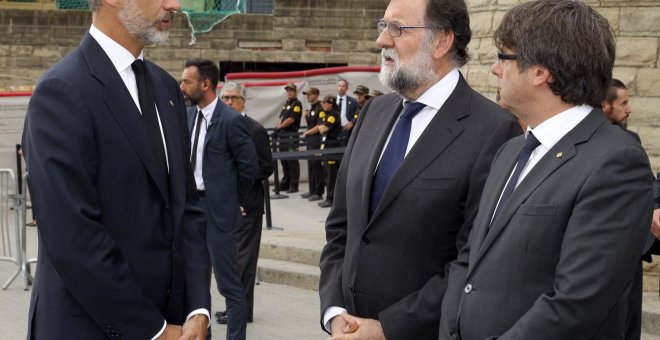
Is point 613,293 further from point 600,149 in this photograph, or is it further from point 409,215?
point 409,215

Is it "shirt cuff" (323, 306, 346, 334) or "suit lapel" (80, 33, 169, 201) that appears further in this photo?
"shirt cuff" (323, 306, 346, 334)

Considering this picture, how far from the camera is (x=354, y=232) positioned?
432 centimetres

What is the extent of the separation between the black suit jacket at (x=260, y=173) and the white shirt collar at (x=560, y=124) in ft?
19.5

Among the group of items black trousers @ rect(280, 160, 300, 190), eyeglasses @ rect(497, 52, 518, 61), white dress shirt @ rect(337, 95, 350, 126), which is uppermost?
eyeglasses @ rect(497, 52, 518, 61)

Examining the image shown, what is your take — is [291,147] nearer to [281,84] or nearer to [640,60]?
[281,84]

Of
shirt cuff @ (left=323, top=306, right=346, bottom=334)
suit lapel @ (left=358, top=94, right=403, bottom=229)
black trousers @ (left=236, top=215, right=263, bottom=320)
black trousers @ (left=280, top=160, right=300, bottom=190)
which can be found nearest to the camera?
suit lapel @ (left=358, top=94, right=403, bottom=229)

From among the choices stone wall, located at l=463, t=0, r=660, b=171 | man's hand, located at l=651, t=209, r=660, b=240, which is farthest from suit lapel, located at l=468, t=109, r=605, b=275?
stone wall, located at l=463, t=0, r=660, b=171

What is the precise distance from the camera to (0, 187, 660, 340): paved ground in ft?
30.4

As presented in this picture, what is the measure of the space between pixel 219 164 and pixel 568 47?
5.75 meters

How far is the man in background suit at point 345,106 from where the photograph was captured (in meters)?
21.1

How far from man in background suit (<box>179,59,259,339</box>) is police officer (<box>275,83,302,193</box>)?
1144cm

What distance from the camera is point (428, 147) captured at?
164 inches

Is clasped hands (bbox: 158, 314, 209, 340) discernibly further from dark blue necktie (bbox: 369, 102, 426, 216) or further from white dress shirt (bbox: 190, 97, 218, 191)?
white dress shirt (bbox: 190, 97, 218, 191)

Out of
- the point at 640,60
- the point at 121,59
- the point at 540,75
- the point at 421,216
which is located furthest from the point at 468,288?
the point at 640,60
